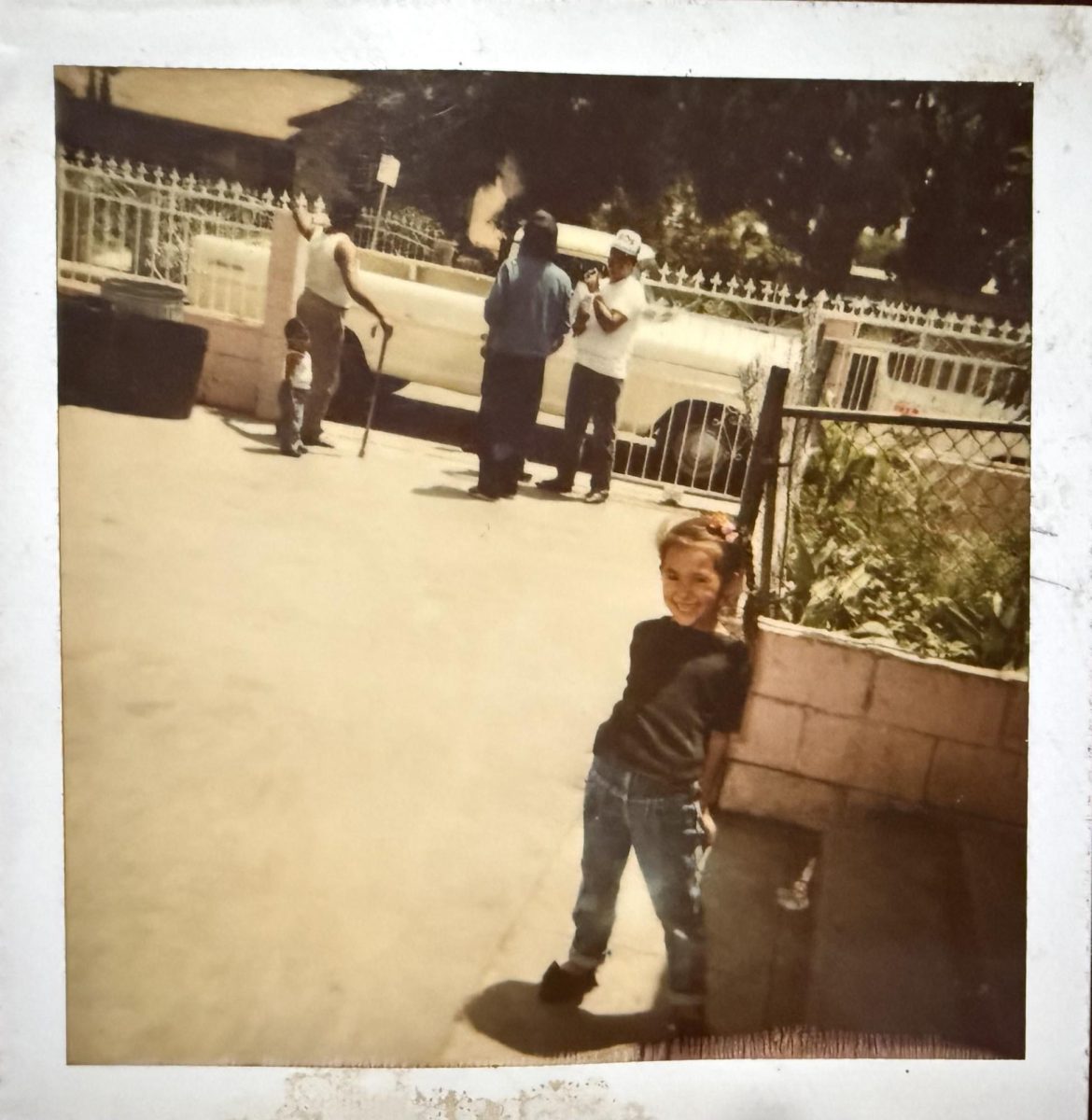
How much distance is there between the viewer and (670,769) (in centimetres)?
129

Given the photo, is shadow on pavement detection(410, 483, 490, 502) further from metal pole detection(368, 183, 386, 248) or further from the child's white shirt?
metal pole detection(368, 183, 386, 248)

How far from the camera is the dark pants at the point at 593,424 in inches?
50.0

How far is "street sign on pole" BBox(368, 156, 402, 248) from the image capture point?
123 centimetres

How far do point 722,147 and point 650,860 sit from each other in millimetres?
1077

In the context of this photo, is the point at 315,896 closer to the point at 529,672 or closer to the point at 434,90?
the point at 529,672

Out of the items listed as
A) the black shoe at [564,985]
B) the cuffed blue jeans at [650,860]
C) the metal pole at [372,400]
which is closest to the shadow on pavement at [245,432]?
the metal pole at [372,400]

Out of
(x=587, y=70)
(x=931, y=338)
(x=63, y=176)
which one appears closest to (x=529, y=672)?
(x=931, y=338)

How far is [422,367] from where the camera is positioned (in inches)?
49.0

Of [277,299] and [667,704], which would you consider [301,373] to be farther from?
[667,704]

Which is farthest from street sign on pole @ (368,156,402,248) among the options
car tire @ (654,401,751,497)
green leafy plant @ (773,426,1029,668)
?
green leafy plant @ (773,426,1029,668)

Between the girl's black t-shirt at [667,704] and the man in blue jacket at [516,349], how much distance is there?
13.1 inches

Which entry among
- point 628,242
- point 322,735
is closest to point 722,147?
point 628,242

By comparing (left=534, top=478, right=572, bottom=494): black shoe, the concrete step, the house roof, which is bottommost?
the concrete step

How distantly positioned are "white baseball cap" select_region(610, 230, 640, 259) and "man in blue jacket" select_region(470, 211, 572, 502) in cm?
9
